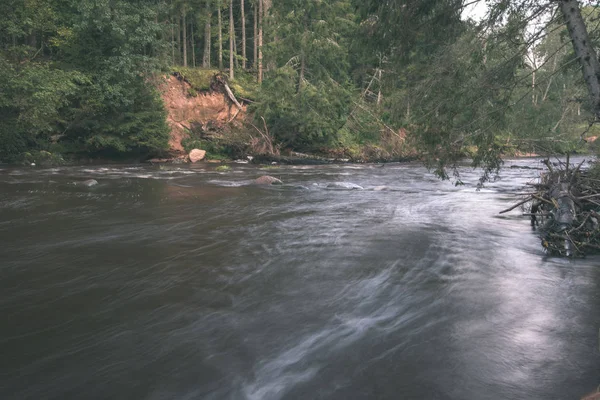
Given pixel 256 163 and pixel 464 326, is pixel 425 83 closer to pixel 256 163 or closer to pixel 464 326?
Result: pixel 464 326

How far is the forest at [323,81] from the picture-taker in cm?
795

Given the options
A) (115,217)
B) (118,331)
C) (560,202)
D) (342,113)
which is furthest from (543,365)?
(342,113)

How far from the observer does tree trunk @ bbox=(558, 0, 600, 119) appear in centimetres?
616

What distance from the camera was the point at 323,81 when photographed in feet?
99.2

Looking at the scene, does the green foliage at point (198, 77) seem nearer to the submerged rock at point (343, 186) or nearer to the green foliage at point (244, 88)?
the green foliage at point (244, 88)

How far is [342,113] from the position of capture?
29953mm

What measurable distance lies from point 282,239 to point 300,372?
16.1 feet

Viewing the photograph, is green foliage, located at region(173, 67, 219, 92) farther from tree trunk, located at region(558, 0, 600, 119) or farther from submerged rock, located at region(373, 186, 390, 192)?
tree trunk, located at region(558, 0, 600, 119)

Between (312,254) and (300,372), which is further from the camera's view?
(312,254)

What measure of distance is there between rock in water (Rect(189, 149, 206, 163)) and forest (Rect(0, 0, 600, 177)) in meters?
1.87

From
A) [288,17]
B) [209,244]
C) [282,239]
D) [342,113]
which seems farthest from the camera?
[342,113]

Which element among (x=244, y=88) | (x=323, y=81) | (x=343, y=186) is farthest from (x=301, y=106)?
(x=343, y=186)

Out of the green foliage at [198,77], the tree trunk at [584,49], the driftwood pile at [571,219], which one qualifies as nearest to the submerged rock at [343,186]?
the driftwood pile at [571,219]

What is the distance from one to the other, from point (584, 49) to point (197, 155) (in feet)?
83.3
